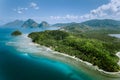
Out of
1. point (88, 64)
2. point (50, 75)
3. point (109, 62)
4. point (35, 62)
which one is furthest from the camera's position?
point (35, 62)

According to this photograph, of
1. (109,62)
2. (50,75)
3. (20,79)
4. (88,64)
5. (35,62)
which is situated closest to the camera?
(20,79)

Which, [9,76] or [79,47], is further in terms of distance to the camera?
[79,47]

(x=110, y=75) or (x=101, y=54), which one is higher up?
(x=101, y=54)

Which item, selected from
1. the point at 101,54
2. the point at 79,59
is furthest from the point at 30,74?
the point at 101,54

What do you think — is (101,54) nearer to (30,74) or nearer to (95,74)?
(95,74)

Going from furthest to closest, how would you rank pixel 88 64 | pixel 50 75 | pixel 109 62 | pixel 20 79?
pixel 88 64, pixel 109 62, pixel 50 75, pixel 20 79

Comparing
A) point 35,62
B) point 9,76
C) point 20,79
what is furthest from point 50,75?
point 35,62

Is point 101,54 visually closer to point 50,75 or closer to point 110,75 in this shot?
point 110,75

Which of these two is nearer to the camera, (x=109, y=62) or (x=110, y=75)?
(x=110, y=75)

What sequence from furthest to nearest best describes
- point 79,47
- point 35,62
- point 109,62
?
point 79,47 → point 35,62 → point 109,62
